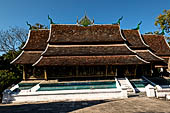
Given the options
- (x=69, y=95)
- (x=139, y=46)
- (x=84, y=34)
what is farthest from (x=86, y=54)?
(x=139, y=46)

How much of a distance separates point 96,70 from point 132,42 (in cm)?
744

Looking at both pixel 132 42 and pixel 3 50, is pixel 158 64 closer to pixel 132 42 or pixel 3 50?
pixel 132 42

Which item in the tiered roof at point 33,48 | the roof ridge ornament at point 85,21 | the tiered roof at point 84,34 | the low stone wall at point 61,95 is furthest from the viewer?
the roof ridge ornament at point 85,21

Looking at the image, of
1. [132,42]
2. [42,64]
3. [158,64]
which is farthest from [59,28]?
[158,64]

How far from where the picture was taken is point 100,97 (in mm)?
8195

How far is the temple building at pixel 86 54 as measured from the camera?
36.9 ft

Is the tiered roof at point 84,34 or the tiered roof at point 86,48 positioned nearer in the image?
the tiered roof at point 86,48

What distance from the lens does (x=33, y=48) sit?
13320mm

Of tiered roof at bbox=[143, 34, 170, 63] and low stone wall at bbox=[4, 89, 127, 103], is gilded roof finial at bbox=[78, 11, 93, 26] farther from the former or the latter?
low stone wall at bbox=[4, 89, 127, 103]

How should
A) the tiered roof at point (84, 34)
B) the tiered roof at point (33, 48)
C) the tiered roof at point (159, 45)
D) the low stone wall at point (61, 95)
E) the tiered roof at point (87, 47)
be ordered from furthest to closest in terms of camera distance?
the tiered roof at point (159, 45), the tiered roof at point (84, 34), the tiered roof at point (33, 48), the tiered roof at point (87, 47), the low stone wall at point (61, 95)

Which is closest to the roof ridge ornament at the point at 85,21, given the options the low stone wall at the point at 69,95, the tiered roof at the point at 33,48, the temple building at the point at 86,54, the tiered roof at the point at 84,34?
the temple building at the point at 86,54

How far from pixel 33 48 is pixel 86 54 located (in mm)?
7656

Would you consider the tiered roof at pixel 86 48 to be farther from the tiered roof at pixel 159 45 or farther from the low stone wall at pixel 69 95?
the low stone wall at pixel 69 95

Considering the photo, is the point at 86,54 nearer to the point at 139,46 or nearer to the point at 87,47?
the point at 87,47
